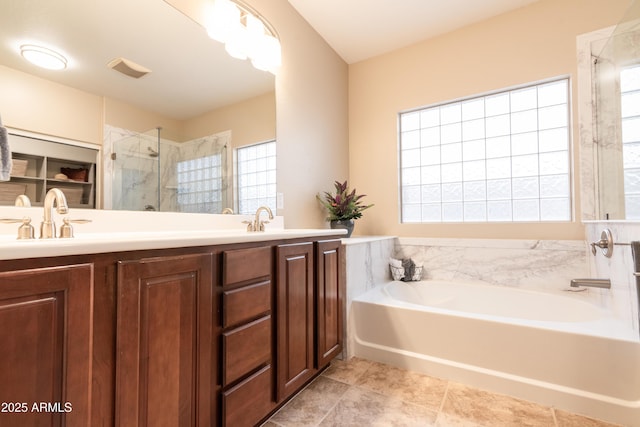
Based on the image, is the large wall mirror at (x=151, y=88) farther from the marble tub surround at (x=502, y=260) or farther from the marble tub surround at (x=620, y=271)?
the marble tub surround at (x=620, y=271)

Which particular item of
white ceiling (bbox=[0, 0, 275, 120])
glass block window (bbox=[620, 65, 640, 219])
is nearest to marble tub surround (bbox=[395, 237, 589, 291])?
glass block window (bbox=[620, 65, 640, 219])

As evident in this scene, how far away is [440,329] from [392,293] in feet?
2.07

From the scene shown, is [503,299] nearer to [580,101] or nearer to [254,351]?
[580,101]

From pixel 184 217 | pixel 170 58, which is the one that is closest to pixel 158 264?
pixel 184 217

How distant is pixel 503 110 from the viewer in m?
2.45

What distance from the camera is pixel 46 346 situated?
0.60 m

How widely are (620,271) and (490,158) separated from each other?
4.17 ft

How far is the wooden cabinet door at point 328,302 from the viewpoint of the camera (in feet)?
5.06

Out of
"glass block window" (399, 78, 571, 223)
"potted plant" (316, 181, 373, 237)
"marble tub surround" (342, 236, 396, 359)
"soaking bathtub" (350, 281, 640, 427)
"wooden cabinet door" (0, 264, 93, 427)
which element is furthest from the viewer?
"potted plant" (316, 181, 373, 237)

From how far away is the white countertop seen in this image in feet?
2.01

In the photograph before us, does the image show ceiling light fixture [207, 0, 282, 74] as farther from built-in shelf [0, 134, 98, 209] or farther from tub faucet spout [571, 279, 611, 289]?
tub faucet spout [571, 279, 611, 289]

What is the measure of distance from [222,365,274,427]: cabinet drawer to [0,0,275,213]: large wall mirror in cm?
88

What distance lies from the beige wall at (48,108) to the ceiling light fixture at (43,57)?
0.20ft

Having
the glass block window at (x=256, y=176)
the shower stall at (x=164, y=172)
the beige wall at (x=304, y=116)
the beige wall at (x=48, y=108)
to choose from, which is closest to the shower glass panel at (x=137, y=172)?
the shower stall at (x=164, y=172)
